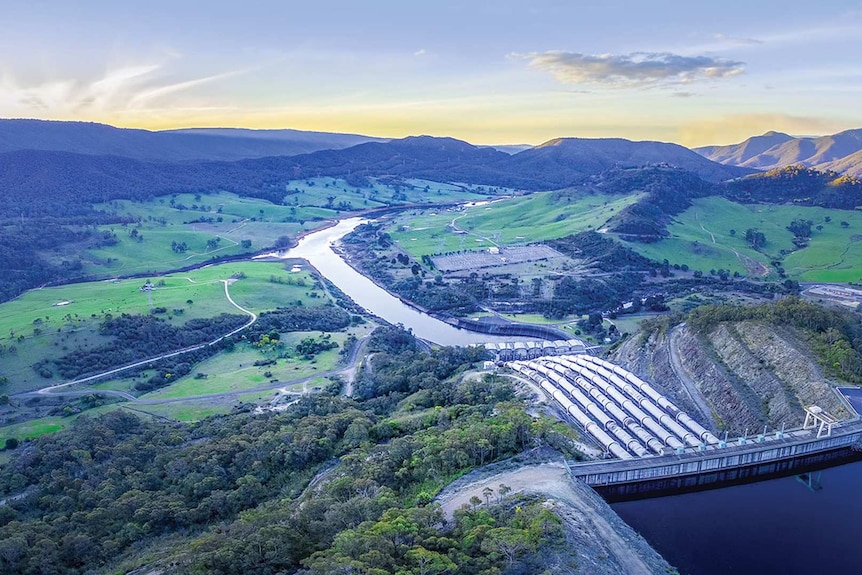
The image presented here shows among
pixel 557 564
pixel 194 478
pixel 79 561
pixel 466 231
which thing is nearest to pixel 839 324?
pixel 557 564

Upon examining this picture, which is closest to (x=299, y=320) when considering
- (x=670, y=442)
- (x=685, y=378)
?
(x=685, y=378)

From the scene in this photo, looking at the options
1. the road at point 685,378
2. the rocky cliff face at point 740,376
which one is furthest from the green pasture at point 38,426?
the road at point 685,378

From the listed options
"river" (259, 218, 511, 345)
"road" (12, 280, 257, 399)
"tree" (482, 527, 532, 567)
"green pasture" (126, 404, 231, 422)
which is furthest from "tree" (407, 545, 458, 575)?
"river" (259, 218, 511, 345)

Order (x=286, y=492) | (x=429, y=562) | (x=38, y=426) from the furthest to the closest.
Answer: (x=38, y=426), (x=286, y=492), (x=429, y=562)

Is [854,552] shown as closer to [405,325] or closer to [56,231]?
[405,325]

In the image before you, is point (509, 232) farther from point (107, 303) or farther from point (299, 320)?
point (107, 303)

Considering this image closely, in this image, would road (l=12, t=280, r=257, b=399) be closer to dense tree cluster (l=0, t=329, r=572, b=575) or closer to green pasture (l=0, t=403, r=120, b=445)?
green pasture (l=0, t=403, r=120, b=445)
